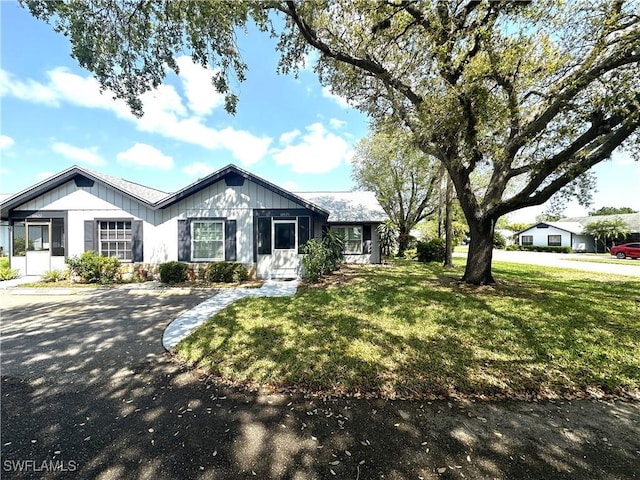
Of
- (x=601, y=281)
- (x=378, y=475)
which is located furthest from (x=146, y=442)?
(x=601, y=281)

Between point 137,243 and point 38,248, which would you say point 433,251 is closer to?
point 137,243

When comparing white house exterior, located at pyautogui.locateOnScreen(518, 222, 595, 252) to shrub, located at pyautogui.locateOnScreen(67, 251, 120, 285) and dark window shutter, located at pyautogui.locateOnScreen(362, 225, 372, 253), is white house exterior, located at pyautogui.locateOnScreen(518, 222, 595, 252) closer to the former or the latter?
dark window shutter, located at pyautogui.locateOnScreen(362, 225, 372, 253)

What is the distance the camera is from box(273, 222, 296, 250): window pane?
11898 mm

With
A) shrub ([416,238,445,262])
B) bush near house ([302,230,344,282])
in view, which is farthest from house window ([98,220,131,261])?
shrub ([416,238,445,262])

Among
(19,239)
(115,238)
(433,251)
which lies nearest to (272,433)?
(115,238)

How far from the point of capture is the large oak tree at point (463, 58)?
6094mm

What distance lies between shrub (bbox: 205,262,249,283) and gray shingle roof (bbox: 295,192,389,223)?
6.05 meters

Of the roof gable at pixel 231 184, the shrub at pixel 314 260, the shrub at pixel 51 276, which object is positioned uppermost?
the roof gable at pixel 231 184

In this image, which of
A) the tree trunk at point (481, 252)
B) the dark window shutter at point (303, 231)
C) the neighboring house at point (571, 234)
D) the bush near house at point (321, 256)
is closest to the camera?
the tree trunk at point (481, 252)

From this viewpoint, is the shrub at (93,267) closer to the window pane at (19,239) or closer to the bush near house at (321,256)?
the window pane at (19,239)

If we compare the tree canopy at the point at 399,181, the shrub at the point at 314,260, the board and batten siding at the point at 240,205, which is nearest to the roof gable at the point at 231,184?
the board and batten siding at the point at 240,205

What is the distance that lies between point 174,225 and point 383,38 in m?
10.6

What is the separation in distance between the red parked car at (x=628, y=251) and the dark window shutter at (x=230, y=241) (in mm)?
33334

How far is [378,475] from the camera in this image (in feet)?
7.23
